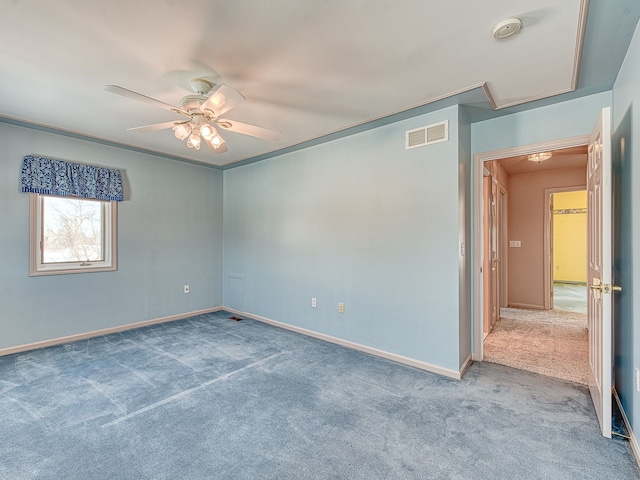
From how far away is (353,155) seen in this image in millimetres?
3639

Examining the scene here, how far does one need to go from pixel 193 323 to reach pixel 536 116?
493 cm

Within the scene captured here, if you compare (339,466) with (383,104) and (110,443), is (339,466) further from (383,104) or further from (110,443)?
(383,104)

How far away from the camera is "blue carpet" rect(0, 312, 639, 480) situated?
1.72 meters

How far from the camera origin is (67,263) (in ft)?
12.6

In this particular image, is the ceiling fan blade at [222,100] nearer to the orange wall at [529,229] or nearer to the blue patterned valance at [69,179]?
the blue patterned valance at [69,179]

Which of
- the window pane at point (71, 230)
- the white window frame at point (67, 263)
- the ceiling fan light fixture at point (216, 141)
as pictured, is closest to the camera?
the ceiling fan light fixture at point (216, 141)

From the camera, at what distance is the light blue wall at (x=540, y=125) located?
2664 millimetres

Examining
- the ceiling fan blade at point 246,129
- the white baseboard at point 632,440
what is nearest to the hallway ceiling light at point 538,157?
the white baseboard at point 632,440

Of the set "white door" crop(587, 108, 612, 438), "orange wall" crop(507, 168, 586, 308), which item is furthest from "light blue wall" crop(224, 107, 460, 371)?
"orange wall" crop(507, 168, 586, 308)

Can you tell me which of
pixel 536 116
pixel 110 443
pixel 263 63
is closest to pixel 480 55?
pixel 536 116

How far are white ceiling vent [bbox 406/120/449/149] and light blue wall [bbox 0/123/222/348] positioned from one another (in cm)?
357

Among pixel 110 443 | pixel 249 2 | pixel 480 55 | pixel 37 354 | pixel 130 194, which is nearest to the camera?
pixel 249 2

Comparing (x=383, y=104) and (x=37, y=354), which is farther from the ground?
(x=383, y=104)

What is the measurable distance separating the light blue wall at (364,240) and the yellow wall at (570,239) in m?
7.93
